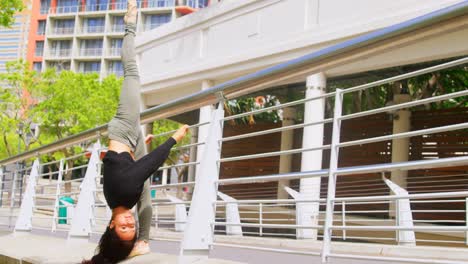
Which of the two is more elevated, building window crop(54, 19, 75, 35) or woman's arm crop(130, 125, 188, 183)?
building window crop(54, 19, 75, 35)

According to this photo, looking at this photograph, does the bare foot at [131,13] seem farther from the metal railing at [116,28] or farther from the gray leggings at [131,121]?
the metal railing at [116,28]

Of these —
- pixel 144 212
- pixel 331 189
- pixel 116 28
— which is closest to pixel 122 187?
pixel 144 212

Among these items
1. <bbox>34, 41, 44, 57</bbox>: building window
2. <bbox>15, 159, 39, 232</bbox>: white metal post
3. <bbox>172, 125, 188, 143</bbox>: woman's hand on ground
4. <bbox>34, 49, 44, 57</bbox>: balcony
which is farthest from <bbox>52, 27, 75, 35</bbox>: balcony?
<bbox>172, 125, 188, 143</bbox>: woman's hand on ground

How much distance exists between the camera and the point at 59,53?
199 feet

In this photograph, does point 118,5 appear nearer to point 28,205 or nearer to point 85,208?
point 28,205

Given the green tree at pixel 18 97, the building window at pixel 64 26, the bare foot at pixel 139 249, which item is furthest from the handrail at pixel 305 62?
the building window at pixel 64 26

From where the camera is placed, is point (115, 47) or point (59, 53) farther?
point (59, 53)

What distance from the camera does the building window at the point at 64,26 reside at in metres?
60.8

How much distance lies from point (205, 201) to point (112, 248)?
1.77 ft

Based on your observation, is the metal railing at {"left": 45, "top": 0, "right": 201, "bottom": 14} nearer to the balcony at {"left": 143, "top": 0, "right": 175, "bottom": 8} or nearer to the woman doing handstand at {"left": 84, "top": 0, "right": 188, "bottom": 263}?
the balcony at {"left": 143, "top": 0, "right": 175, "bottom": 8}

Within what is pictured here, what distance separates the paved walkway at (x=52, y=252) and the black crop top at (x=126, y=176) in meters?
0.39

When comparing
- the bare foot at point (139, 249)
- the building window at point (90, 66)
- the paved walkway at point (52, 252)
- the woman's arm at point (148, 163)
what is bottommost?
the paved walkway at point (52, 252)

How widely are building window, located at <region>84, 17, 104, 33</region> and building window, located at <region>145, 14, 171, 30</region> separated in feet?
15.3

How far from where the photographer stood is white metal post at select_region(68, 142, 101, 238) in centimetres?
472
